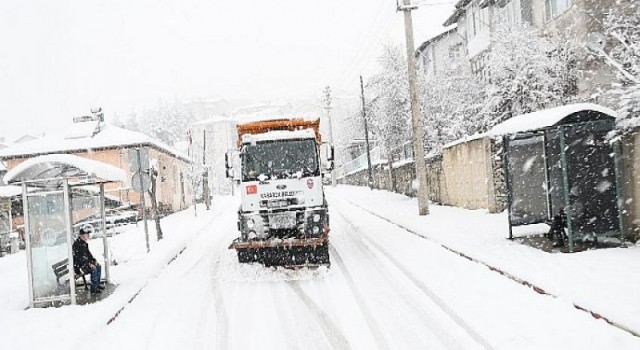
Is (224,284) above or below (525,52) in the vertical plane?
below

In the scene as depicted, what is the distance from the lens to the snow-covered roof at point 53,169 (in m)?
8.77

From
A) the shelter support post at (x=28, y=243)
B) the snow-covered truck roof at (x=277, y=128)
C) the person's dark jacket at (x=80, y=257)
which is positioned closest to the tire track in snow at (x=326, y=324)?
the snow-covered truck roof at (x=277, y=128)

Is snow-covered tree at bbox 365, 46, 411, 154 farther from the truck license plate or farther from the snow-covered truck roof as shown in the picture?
the truck license plate

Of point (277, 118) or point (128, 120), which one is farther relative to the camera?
point (128, 120)

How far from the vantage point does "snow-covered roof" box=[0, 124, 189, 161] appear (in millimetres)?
33125

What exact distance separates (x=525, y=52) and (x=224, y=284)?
14.3 metres

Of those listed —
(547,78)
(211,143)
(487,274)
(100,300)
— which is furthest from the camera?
(211,143)

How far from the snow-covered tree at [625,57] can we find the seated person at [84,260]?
10.5 metres

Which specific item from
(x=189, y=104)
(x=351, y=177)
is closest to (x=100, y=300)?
→ (x=351, y=177)

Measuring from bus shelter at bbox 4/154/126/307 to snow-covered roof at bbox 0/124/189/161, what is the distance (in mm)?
23588

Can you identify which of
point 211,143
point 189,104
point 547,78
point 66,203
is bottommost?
point 66,203

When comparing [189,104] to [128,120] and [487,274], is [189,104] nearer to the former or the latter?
[128,120]

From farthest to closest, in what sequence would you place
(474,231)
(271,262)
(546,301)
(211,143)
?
(211,143) < (474,231) < (271,262) < (546,301)

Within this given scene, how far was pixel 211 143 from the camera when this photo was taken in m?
120
